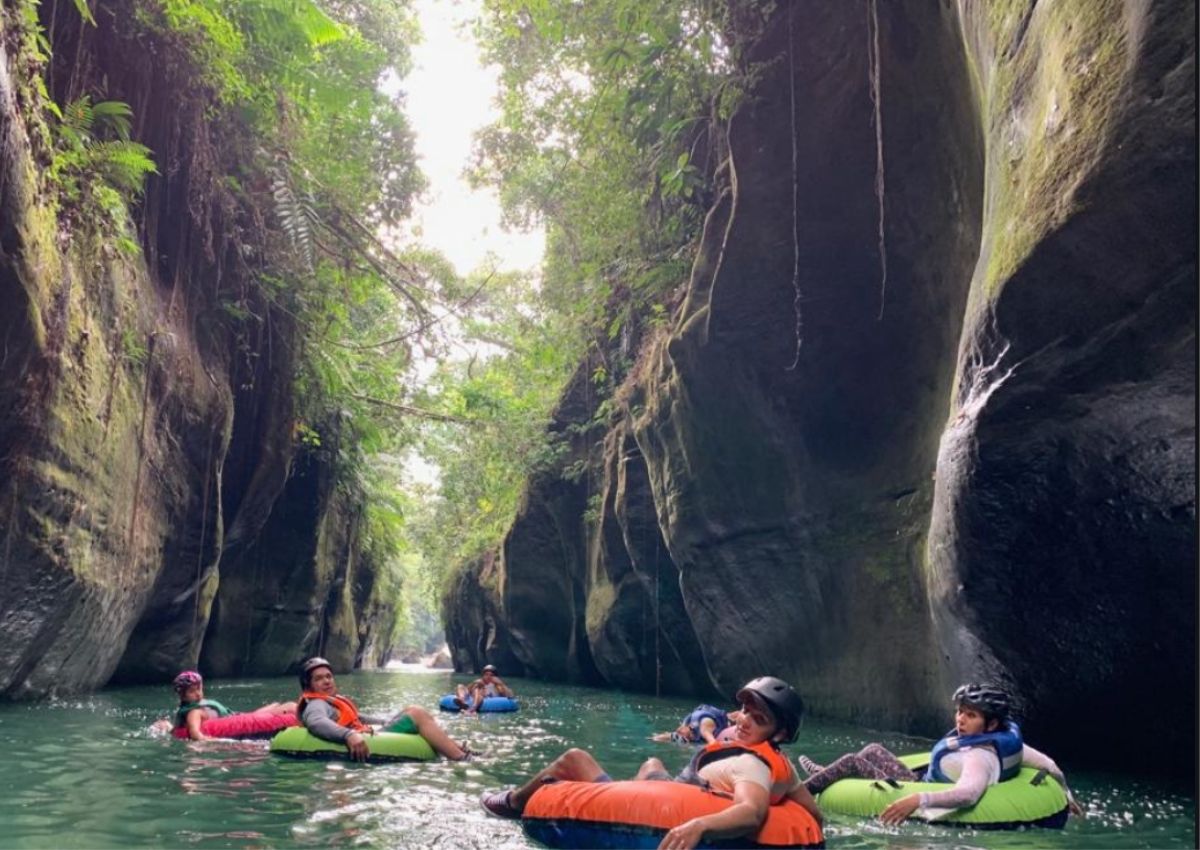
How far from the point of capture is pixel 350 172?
15.8m

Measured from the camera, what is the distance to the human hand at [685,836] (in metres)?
3.91

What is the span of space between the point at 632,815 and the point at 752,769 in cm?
64

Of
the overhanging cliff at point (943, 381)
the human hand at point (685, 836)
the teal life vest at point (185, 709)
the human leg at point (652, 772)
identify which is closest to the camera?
the human hand at point (685, 836)

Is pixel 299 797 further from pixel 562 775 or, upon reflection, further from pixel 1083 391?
pixel 1083 391

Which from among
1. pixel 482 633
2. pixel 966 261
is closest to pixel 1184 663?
pixel 966 261

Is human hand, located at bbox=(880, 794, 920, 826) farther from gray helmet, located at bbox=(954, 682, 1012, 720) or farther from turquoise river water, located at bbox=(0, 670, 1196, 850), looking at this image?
gray helmet, located at bbox=(954, 682, 1012, 720)

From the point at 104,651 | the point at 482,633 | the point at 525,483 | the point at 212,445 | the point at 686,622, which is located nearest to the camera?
the point at 104,651

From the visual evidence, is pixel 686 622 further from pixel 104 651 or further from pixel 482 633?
pixel 482 633

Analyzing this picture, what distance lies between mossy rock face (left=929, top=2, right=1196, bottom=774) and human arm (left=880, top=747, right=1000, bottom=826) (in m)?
1.99

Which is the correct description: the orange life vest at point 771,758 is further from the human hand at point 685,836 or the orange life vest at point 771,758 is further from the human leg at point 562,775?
the human leg at point 562,775

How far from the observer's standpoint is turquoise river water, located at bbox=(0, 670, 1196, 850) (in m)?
4.77

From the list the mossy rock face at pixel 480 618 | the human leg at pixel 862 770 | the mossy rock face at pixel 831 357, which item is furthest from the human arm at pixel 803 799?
the mossy rock face at pixel 480 618

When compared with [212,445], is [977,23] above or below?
above

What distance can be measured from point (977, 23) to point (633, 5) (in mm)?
4505
